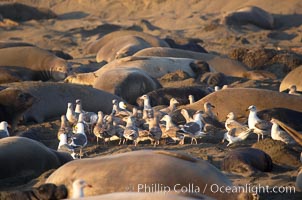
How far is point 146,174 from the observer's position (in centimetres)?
554

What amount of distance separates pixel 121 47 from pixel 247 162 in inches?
402

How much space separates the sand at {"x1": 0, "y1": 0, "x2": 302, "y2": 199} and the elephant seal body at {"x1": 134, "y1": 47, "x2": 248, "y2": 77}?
2.13 ft

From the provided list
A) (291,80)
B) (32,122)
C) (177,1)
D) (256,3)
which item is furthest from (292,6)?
(32,122)

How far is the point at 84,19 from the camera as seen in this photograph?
2456cm

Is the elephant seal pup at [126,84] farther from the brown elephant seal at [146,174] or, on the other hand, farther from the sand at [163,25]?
the brown elephant seal at [146,174]

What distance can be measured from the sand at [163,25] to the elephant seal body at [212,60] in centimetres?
65

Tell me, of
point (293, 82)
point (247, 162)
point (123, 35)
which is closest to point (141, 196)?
point (247, 162)

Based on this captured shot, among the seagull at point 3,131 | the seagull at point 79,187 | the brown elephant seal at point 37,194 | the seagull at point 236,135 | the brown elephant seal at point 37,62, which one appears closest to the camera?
the seagull at point 79,187

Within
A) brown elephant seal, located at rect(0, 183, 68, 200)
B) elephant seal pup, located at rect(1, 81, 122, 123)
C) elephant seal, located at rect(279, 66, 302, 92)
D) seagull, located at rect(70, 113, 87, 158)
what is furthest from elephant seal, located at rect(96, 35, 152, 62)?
brown elephant seal, located at rect(0, 183, 68, 200)

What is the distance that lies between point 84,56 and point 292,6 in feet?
22.0

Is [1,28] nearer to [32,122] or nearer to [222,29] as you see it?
[222,29]

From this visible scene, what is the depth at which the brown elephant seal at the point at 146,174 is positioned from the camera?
546 centimetres

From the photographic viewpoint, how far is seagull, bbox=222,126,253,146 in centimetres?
845

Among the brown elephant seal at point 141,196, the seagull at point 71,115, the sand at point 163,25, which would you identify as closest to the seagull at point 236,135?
the seagull at point 71,115
